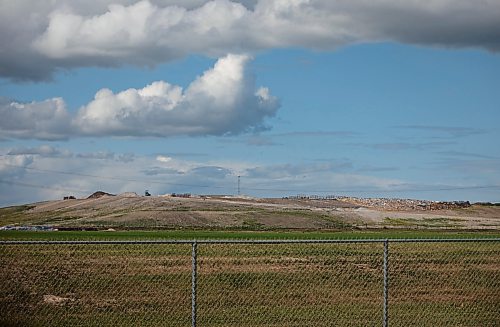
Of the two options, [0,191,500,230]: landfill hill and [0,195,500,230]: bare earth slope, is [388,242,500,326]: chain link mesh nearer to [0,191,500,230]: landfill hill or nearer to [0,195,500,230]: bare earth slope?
[0,191,500,230]: landfill hill

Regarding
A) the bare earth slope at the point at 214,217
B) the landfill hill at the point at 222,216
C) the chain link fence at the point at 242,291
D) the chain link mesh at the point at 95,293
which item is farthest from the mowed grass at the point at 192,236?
the chain link mesh at the point at 95,293

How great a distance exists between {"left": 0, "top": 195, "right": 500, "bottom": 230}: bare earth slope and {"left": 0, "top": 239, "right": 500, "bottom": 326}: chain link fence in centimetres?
7091

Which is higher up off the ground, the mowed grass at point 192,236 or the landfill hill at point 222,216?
the landfill hill at point 222,216

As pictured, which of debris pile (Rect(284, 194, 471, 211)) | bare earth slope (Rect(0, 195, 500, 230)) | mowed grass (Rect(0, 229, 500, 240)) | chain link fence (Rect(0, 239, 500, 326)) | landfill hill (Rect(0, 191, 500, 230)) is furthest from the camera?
debris pile (Rect(284, 194, 471, 211))

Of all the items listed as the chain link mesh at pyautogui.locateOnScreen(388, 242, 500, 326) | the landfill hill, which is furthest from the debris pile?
the chain link mesh at pyautogui.locateOnScreen(388, 242, 500, 326)

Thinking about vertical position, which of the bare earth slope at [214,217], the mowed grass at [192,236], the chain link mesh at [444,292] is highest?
the bare earth slope at [214,217]

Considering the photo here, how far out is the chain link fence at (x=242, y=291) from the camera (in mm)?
17312

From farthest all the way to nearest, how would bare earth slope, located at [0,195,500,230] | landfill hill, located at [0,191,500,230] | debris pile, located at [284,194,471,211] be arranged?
debris pile, located at [284,194,471,211]
bare earth slope, located at [0,195,500,230]
landfill hill, located at [0,191,500,230]

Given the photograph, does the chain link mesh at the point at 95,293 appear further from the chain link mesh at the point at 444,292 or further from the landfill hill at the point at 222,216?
the landfill hill at the point at 222,216

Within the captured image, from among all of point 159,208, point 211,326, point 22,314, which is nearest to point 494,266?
point 211,326

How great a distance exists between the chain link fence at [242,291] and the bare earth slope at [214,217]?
7091 centimetres

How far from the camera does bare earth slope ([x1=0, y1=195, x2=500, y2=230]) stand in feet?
335

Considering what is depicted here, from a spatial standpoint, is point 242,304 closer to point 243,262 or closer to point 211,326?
point 211,326

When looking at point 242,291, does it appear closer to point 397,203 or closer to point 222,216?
point 222,216
